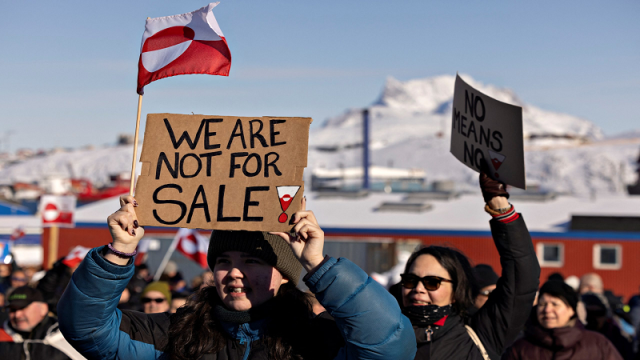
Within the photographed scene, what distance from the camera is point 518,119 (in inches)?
146

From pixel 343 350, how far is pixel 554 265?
930 inches

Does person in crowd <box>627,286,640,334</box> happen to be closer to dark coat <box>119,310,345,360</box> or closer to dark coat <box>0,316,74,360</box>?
dark coat <box>0,316,74,360</box>

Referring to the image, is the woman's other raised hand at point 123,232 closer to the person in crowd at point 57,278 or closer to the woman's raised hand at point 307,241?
the woman's raised hand at point 307,241

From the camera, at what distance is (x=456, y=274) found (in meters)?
3.96

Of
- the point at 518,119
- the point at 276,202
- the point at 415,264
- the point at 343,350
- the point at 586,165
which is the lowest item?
the point at 343,350

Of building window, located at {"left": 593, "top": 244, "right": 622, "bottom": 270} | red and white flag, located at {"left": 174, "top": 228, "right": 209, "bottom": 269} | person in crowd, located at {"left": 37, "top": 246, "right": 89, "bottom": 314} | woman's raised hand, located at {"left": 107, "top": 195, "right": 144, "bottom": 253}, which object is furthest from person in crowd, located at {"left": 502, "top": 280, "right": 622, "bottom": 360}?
building window, located at {"left": 593, "top": 244, "right": 622, "bottom": 270}

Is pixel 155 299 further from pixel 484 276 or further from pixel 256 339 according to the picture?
pixel 256 339

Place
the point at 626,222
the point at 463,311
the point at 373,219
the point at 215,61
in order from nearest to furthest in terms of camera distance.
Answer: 1. the point at 215,61
2. the point at 463,311
3. the point at 626,222
4. the point at 373,219

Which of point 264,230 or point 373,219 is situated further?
point 373,219

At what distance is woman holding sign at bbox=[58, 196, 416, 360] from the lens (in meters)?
2.54

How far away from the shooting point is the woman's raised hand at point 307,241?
8.54ft

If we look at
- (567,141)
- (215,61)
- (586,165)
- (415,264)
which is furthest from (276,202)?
(567,141)

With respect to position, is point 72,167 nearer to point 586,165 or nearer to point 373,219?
point 586,165

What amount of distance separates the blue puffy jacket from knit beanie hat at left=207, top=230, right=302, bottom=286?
29 cm
